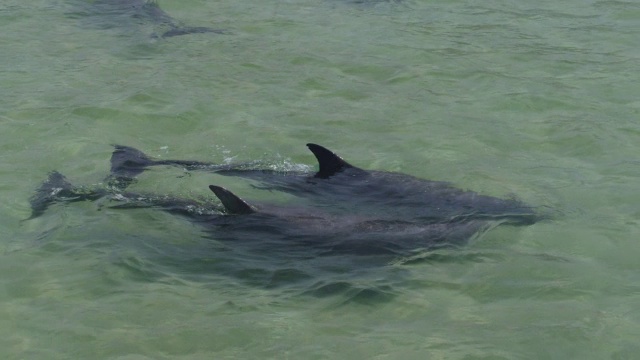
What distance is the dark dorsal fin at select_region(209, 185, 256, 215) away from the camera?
7.95 meters

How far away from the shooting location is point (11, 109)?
11.7 m

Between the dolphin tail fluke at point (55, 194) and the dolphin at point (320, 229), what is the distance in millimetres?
1158

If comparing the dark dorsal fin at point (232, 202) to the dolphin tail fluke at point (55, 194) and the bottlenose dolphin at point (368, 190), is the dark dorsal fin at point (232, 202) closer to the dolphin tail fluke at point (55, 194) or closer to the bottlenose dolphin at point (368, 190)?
the bottlenose dolphin at point (368, 190)

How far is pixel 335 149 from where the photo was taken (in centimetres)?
1082

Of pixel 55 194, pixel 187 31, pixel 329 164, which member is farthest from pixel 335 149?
pixel 187 31

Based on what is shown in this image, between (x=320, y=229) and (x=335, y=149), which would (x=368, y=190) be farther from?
(x=335, y=149)

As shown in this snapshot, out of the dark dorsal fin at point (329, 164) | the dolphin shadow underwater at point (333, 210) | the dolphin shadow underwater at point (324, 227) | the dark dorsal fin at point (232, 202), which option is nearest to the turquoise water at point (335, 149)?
the dolphin shadow underwater at point (324, 227)

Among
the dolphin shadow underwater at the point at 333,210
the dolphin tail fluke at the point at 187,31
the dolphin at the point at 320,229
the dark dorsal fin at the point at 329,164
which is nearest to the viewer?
the dolphin at the point at 320,229

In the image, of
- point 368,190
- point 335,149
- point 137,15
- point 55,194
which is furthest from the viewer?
point 137,15

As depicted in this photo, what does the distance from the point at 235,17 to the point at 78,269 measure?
9212 millimetres

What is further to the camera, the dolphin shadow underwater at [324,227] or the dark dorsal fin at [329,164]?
the dark dorsal fin at [329,164]

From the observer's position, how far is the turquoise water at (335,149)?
6887 millimetres

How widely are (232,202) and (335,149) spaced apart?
2954 mm

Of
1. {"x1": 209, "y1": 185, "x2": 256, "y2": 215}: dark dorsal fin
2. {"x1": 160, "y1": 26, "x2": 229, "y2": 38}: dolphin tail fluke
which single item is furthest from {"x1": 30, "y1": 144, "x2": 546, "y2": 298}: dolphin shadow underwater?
{"x1": 160, "y1": 26, "x2": 229, "y2": 38}: dolphin tail fluke
